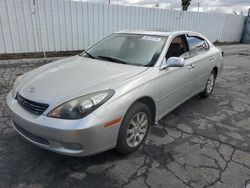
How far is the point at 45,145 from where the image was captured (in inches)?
87.7

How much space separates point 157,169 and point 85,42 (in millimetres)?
7508

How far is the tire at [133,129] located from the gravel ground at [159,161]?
15 cm

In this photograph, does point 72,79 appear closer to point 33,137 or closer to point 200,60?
point 33,137

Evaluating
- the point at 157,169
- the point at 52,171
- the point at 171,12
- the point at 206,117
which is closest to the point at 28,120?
the point at 52,171

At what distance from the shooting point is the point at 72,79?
8.35 ft

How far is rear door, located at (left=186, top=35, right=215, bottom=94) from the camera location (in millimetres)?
3854

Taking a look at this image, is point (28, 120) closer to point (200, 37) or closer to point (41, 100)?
point (41, 100)

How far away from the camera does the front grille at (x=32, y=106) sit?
86.1 inches

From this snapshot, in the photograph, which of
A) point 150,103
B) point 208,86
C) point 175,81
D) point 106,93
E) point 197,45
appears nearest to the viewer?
point 106,93

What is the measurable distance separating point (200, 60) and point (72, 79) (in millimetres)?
2569

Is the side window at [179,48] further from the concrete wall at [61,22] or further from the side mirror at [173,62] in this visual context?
the concrete wall at [61,22]

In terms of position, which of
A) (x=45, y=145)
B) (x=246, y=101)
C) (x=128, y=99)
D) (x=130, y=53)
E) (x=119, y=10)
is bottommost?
(x=246, y=101)

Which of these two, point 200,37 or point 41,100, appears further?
point 200,37

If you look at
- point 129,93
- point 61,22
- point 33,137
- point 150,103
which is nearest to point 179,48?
point 150,103
